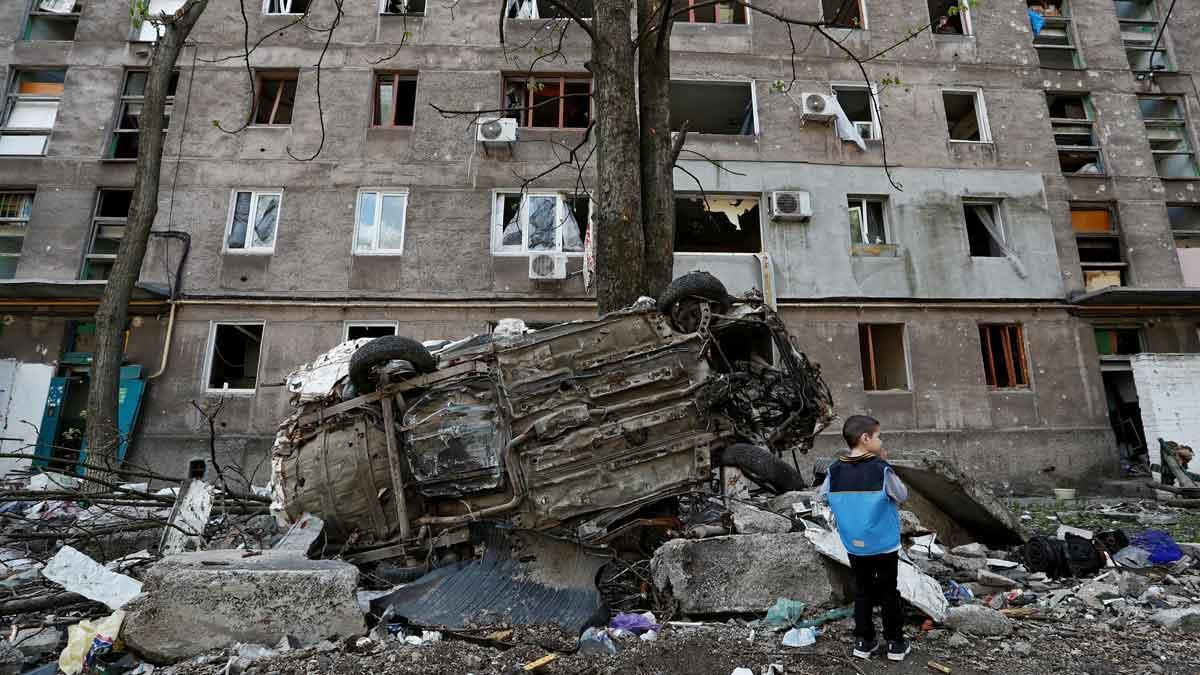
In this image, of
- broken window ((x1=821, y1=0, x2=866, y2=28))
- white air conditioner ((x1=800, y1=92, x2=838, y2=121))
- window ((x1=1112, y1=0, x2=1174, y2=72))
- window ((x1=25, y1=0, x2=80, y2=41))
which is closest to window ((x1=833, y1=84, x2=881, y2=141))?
white air conditioner ((x1=800, y1=92, x2=838, y2=121))

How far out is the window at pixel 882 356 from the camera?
1257 centimetres

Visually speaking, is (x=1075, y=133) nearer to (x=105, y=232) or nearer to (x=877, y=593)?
(x=877, y=593)

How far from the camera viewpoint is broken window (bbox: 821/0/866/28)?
1460 centimetres

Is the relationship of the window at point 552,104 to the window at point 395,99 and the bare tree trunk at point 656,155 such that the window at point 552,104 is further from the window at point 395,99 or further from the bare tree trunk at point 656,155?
the bare tree trunk at point 656,155

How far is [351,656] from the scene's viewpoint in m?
3.10

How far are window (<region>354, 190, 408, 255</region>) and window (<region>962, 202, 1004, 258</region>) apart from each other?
12559 mm

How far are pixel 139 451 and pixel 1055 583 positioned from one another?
46.1 feet

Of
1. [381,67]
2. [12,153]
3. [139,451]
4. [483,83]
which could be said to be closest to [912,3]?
[483,83]

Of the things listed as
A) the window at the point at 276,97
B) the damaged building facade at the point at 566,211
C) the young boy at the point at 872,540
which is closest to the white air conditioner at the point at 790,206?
the damaged building facade at the point at 566,211

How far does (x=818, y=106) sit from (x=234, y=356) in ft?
45.6

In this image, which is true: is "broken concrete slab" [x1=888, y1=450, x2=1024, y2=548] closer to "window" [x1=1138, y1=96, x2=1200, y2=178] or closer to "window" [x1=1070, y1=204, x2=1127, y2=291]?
"window" [x1=1070, y1=204, x2=1127, y2=291]

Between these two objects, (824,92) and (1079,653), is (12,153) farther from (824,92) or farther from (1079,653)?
(1079,653)

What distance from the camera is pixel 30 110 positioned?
13492 mm

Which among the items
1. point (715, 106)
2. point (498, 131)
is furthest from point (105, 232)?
point (715, 106)
